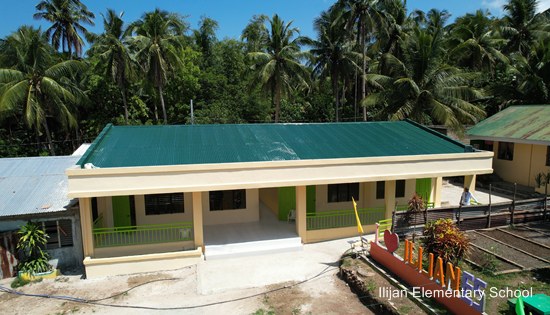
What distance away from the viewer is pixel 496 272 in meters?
10.3

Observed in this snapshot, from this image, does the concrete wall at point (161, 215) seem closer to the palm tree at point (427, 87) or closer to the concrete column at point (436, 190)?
the concrete column at point (436, 190)

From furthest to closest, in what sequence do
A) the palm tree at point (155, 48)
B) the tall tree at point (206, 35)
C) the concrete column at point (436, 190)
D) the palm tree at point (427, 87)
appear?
the tall tree at point (206, 35), the palm tree at point (155, 48), the palm tree at point (427, 87), the concrete column at point (436, 190)

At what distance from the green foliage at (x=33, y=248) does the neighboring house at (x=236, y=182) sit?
1.33 m

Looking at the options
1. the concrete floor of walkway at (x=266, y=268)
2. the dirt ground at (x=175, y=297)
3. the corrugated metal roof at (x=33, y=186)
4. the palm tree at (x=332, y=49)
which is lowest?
the dirt ground at (x=175, y=297)

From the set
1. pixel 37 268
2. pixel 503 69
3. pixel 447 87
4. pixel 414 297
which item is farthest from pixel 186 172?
pixel 503 69

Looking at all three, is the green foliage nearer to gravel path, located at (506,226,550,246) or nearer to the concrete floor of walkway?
the concrete floor of walkway

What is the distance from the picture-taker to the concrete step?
1304cm

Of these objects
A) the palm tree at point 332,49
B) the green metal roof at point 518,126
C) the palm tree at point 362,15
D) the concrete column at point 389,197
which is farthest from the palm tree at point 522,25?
the concrete column at point 389,197

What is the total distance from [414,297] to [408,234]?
4159 millimetres

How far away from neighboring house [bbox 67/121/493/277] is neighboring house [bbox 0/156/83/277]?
0.75 m

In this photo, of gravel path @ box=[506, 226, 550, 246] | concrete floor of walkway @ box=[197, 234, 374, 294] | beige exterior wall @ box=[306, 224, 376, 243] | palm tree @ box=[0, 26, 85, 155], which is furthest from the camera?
palm tree @ box=[0, 26, 85, 155]

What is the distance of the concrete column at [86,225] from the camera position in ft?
39.5

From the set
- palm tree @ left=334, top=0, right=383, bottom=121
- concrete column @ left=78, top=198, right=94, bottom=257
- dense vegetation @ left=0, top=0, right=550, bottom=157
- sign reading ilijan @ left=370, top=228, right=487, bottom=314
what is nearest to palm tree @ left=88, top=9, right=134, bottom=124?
dense vegetation @ left=0, top=0, right=550, bottom=157

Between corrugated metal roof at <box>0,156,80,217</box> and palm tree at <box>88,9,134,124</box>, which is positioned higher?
palm tree at <box>88,9,134,124</box>
